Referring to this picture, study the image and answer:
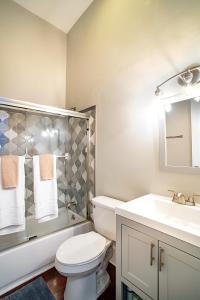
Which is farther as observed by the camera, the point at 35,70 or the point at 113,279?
the point at 35,70

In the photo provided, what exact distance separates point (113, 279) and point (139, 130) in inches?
60.9

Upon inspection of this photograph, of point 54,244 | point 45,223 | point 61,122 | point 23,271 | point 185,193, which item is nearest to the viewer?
point 185,193

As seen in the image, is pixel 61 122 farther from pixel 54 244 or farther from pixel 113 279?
pixel 113 279

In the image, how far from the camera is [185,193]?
1.29 metres

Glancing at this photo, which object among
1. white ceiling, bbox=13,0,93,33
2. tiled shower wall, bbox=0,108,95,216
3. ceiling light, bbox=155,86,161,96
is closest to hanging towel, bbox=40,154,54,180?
tiled shower wall, bbox=0,108,95,216

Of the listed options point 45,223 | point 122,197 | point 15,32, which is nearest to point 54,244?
point 45,223

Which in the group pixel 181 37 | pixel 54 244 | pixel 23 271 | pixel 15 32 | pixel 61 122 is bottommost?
pixel 23 271

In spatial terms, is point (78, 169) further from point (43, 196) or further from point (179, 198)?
point (179, 198)

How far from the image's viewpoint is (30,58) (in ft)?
7.44

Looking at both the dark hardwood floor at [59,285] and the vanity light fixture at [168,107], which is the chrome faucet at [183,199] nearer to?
the vanity light fixture at [168,107]

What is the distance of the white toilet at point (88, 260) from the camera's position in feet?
4.09

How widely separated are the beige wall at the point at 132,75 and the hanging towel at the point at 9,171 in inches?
37.5

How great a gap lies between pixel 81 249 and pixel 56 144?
1499mm

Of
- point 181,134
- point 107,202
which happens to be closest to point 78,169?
point 107,202
